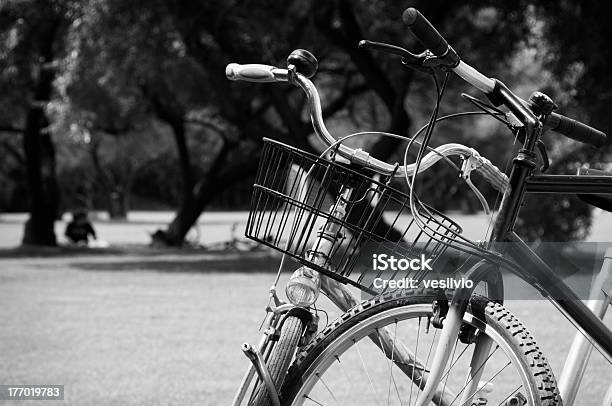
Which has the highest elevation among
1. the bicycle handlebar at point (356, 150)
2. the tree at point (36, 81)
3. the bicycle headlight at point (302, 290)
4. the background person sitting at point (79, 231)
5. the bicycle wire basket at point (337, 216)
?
the tree at point (36, 81)

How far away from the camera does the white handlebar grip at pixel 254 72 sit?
2.76 m

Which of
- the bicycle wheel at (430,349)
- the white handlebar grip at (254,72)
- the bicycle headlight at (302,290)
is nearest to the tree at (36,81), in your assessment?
the white handlebar grip at (254,72)

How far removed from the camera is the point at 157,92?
23672 millimetres

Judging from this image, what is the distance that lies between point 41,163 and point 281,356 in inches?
877

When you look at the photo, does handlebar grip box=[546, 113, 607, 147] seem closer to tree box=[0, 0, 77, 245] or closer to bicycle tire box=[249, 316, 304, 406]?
bicycle tire box=[249, 316, 304, 406]

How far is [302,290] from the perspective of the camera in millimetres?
2811

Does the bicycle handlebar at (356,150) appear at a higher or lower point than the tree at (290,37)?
lower

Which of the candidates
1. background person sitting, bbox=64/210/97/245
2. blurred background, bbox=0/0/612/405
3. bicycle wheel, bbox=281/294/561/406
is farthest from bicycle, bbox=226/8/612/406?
background person sitting, bbox=64/210/97/245

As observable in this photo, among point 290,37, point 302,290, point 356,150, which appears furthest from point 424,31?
point 290,37

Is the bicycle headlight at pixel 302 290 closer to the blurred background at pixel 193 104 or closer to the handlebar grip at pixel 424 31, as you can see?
the handlebar grip at pixel 424 31

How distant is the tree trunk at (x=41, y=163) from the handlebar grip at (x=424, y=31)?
20514 mm

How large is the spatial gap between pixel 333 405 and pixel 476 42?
14093 mm

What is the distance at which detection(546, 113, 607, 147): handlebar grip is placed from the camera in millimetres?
2508

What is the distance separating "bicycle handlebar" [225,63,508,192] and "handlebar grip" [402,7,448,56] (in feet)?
1.39
